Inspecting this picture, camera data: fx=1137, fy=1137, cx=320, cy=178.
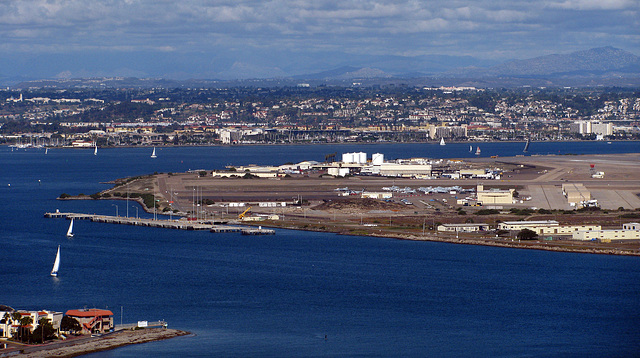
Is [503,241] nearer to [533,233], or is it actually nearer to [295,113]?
[533,233]

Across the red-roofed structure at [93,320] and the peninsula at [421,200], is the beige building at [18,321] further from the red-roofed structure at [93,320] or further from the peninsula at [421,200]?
the peninsula at [421,200]

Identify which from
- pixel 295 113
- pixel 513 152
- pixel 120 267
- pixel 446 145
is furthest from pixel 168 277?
pixel 295 113

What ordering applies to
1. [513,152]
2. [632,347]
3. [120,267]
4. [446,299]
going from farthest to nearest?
[513,152]
[120,267]
[446,299]
[632,347]

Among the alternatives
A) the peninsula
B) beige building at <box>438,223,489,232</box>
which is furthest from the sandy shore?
beige building at <box>438,223,489,232</box>

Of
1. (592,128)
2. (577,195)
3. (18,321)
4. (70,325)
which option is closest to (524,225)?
(577,195)

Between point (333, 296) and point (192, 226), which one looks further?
point (192, 226)

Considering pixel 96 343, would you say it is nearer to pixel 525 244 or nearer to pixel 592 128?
pixel 525 244

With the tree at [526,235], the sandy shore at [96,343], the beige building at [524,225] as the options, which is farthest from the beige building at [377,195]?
the sandy shore at [96,343]
